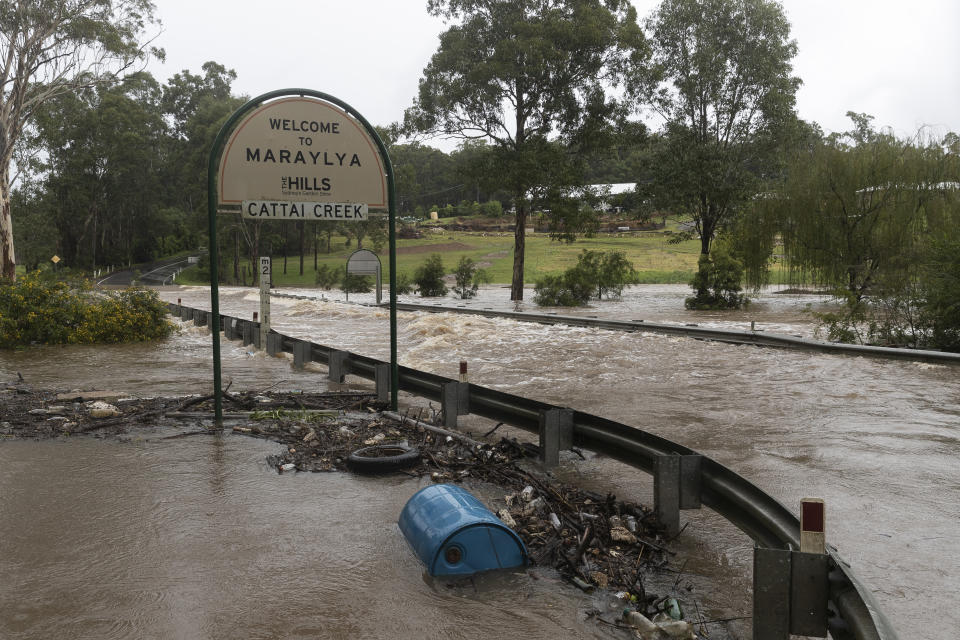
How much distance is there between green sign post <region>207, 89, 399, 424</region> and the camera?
804 centimetres

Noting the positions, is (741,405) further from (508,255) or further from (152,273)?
(152,273)

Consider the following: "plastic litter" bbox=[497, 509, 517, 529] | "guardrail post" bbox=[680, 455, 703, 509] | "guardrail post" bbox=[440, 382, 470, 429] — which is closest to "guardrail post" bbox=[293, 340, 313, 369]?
"guardrail post" bbox=[440, 382, 470, 429]

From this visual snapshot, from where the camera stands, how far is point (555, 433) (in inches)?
253

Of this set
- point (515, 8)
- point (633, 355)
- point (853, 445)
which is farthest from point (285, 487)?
point (515, 8)

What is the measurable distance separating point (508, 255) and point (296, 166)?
2664 inches

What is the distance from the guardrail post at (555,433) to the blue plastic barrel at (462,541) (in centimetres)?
188

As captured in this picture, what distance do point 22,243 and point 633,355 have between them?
78.9m

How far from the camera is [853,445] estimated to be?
7898mm

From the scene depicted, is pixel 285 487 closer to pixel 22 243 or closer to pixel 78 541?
pixel 78 541

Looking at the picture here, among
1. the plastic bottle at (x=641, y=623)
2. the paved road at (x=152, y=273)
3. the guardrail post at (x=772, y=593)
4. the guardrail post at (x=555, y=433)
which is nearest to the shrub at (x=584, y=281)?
the guardrail post at (x=555, y=433)

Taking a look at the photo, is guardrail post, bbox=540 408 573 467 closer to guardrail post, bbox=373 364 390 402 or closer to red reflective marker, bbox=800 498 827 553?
red reflective marker, bbox=800 498 827 553

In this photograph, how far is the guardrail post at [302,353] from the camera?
12.8 m

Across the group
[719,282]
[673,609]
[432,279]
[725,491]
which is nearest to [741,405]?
[725,491]

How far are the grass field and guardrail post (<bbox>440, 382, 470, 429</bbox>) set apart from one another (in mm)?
46306
